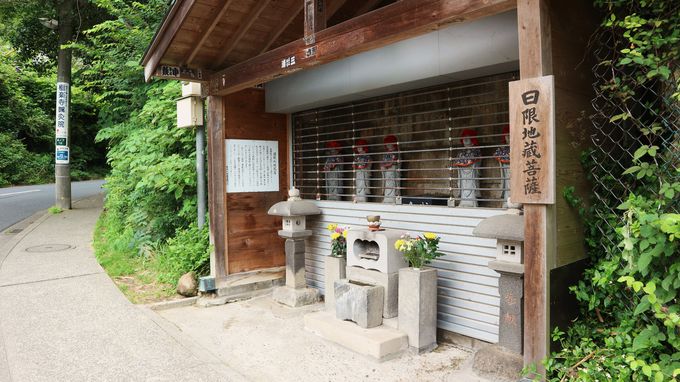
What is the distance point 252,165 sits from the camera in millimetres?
8156

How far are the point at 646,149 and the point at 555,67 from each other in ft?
3.03

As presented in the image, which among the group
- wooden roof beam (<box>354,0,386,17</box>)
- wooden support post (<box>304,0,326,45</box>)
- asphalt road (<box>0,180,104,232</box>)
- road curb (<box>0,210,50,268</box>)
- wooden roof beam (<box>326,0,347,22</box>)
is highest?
wooden roof beam (<box>354,0,386,17</box>)

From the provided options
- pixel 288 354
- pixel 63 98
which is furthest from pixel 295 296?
pixel 63 98

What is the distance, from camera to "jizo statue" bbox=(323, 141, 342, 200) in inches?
317

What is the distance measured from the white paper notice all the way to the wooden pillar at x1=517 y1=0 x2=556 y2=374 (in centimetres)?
541

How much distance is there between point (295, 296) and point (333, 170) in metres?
2.27

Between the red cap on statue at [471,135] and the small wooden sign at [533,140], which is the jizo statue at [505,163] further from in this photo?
the small wooden sign at [533,140]

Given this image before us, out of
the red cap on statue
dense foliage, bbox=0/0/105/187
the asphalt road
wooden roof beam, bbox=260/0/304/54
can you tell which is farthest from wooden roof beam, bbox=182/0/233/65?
dense foliage, bbox=0/0/105/187

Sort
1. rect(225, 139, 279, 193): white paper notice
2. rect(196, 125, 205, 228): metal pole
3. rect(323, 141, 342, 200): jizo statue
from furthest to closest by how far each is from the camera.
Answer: rect(196, 125, 205, 228): metal pole, rect(323, 141, 342, 200): jizo statue, rect(225, 139, 279, 193): white paper notice

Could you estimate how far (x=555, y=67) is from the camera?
3.68 m

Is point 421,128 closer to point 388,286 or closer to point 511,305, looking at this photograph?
point 388,286

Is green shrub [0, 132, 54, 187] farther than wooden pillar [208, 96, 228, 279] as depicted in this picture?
Yes

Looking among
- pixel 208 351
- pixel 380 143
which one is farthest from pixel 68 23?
pixel 208 351

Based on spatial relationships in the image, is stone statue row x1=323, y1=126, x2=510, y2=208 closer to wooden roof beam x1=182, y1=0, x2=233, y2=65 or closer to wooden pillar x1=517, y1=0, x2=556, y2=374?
wooden pillar x1=517, y1=0, x2=556, y2=374
